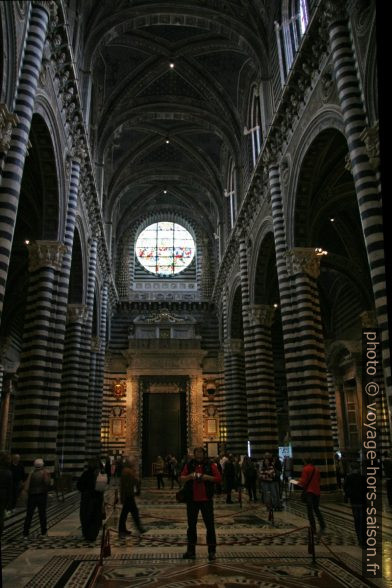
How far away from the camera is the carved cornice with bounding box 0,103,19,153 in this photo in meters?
9.56

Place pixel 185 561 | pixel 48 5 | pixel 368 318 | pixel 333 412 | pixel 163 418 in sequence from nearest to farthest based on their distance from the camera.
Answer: pixel 185 561, pixel 48 5, pixel 368 318, pixel 333 412, pixel 163 418

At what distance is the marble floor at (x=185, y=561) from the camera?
18.4 feet

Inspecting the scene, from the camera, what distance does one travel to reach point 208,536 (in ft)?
22.1

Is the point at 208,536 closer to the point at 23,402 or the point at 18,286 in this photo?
the point at 23,402

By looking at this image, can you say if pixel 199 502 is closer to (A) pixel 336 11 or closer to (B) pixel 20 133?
(B) pixel 20 133

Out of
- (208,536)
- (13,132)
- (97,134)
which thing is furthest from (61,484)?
(97,134)

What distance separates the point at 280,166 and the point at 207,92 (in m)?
10.7

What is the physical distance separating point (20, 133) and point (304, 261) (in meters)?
9.62

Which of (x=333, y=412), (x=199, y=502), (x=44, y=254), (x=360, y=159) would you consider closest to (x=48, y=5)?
(x=44, y=254)

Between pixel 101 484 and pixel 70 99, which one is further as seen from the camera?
pixel 70 99

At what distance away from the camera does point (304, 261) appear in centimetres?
1598

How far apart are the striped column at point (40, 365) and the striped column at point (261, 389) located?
8.98 meters

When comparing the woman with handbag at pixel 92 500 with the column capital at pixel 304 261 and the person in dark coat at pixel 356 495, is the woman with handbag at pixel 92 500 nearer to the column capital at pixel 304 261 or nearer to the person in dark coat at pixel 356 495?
the person in dark coat at pixel 356 495

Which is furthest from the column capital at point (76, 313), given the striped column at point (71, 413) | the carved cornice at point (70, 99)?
the carved cornice at point (70, 99)
